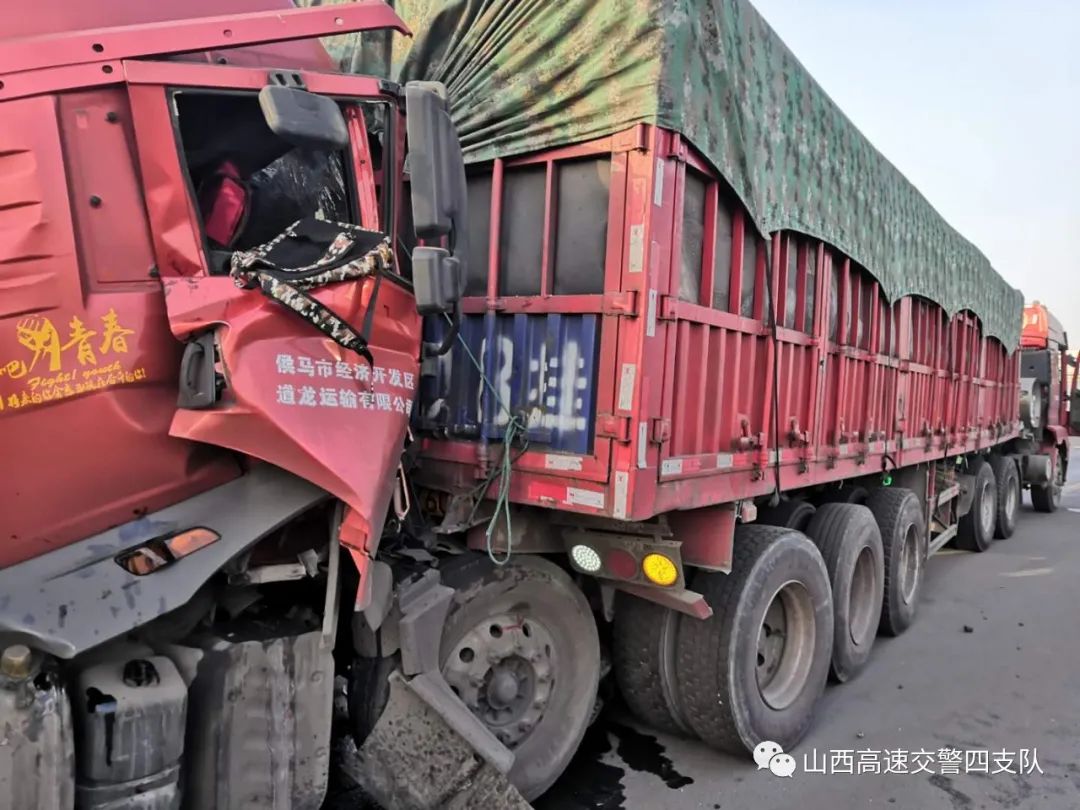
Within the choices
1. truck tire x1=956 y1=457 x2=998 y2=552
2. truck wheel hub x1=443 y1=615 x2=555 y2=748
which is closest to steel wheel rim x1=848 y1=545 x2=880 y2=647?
truck wheel hub x1=443 y1=615 x2=555 y2=748

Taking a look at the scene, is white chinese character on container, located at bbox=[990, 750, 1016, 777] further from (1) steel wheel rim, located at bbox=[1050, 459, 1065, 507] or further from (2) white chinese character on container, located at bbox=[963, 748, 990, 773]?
(1) steel wheel rim, located at bbox=[1050, 459, 1065, 507]

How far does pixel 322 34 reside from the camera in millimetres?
2199

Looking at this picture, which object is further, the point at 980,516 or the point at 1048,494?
the point at 1048,494

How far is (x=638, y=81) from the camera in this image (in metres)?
2.64

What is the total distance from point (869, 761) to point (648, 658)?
47.7 inches

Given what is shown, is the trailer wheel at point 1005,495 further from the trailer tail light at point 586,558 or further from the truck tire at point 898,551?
the trailer tail light at point 586,558

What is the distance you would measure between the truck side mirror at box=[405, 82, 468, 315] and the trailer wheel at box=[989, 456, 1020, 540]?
9.43 m

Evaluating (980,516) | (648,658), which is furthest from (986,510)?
(648,658)

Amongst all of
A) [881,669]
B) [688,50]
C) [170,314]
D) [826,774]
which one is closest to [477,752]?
[170,314]

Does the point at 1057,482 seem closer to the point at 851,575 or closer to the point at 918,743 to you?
the point at 851,575

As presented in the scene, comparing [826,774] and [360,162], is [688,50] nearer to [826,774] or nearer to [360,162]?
[360,162]

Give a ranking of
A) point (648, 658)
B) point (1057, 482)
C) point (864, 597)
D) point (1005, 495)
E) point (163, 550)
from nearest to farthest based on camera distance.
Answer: point (163, 550)
point (648, 658)
point (864, 597)
point (1005, 495)
point (1057, 482)

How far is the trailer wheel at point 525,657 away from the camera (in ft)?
9.26

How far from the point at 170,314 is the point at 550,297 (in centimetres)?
134
